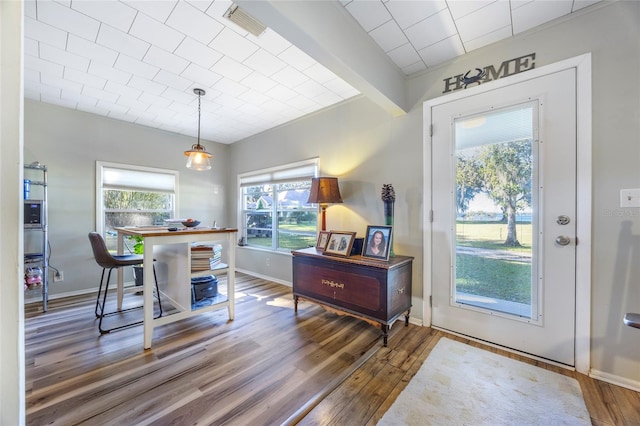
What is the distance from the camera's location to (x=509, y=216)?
6.86 ft

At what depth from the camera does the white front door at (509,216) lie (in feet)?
6.12

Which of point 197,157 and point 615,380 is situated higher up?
point 197,157

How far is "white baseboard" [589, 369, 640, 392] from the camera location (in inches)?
64.0

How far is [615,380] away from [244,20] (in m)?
3.54

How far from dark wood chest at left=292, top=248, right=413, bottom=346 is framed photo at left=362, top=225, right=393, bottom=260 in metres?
0.09

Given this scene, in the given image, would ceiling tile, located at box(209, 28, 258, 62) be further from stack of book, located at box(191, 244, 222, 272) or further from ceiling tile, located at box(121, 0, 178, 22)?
stack of book, located at box(191, 244, 222, 272)

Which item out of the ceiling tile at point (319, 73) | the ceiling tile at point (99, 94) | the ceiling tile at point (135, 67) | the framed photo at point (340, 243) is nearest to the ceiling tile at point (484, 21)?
the ceiling tile at point (319, 73)

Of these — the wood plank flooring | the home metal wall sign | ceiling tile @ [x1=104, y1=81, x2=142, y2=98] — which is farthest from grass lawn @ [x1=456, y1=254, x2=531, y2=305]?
ceiling tile @ [x1=104, y1=81, x2=142, y2=98]

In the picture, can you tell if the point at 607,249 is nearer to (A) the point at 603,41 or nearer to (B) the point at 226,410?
(A) the point at 603,41

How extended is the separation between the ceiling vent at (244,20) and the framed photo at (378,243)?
75.5 inches

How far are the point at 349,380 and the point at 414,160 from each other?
201 cm

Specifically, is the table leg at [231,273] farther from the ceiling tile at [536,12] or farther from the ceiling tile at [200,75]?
the ceiling tile at [536,12]

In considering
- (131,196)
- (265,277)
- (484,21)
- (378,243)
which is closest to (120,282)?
(131,196)

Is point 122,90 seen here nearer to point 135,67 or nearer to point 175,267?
point 135,67
